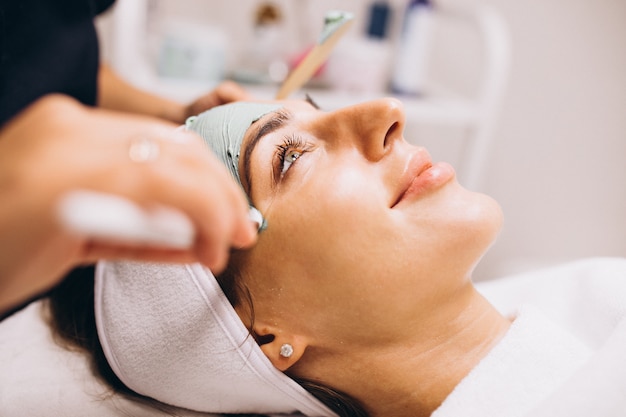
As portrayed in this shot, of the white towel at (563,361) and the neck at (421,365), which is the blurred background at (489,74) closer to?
the white towel at (563,361)

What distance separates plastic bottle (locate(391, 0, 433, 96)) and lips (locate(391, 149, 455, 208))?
3.19 feet

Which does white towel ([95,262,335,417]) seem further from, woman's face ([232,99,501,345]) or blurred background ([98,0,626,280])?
blurred background ([98,0,626,280])

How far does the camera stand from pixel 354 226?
703 mm

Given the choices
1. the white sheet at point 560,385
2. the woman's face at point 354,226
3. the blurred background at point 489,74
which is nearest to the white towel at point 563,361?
the white sheet at point 560,385

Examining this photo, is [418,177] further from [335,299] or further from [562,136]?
[562,136]

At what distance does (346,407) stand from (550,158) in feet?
4.30

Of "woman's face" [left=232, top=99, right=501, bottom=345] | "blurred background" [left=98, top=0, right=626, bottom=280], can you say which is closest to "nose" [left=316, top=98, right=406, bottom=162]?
"woman's face" [left=232, top=99, right=501, bottom=345]

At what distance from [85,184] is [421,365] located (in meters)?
0.61

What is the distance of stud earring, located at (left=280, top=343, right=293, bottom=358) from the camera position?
75cm

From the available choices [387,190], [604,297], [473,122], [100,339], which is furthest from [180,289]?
[473,122]

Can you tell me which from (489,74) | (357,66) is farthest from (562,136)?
(357,66)

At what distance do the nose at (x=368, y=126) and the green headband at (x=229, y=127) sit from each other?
0.36 ft

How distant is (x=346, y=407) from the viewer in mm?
836

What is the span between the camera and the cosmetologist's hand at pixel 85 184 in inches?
13.3
